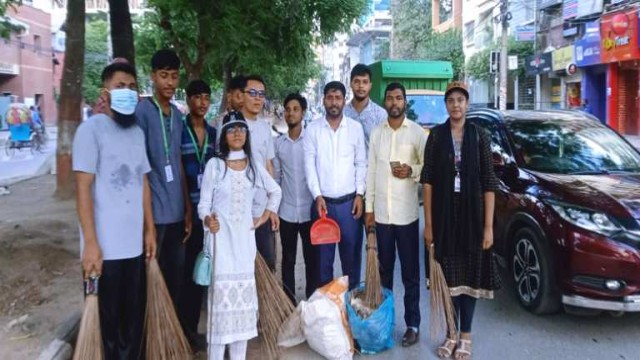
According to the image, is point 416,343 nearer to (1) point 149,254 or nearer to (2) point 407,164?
(2) point 407,164

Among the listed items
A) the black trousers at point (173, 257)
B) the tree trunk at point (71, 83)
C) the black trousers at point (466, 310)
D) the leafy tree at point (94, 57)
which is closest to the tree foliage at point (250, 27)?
the tree trunk at point (71, 83)

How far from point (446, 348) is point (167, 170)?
214 cm

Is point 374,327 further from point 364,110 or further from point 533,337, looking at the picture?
point 364,110

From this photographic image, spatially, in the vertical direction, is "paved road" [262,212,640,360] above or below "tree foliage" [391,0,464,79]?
below

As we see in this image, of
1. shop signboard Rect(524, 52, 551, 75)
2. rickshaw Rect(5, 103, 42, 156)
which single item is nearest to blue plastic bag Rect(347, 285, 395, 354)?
rickshaw Rect(5, 103, 42, 156)

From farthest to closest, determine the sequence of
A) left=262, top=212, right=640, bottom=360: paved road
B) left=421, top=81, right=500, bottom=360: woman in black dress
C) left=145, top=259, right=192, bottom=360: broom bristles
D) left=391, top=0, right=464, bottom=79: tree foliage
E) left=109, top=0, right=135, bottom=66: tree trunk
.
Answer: left=391, top=0, right=464, bottom=79: tree foliage < left=109, top=0, right=135, bottom=66: tree trunk < left=262, top=212, right=640, bottom=360: paved road < left=421, top=81, right=500, bottom=360: woman in black dress < left=145, top=259, right=192, bottom=360: broom bristles

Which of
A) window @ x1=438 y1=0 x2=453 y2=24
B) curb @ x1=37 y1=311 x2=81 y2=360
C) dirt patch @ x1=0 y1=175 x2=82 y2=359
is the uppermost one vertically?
window @ x1=438 y1=0 x2=453 y2=24

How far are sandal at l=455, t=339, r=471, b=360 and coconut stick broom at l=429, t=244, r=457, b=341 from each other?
0.25 ft

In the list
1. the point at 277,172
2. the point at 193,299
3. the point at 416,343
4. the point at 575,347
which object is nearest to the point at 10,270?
the point at 193,299

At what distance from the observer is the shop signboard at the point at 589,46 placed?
64.0ft

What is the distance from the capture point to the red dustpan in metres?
3.83

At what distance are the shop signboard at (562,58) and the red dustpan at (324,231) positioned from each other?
20420 millimetres

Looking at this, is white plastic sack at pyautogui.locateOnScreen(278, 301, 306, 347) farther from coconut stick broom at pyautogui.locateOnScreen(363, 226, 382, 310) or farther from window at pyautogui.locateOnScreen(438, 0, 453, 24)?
window at pyautogui.locateOnScreen(438, 0, 453, 24)

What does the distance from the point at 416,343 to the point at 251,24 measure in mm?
4989
